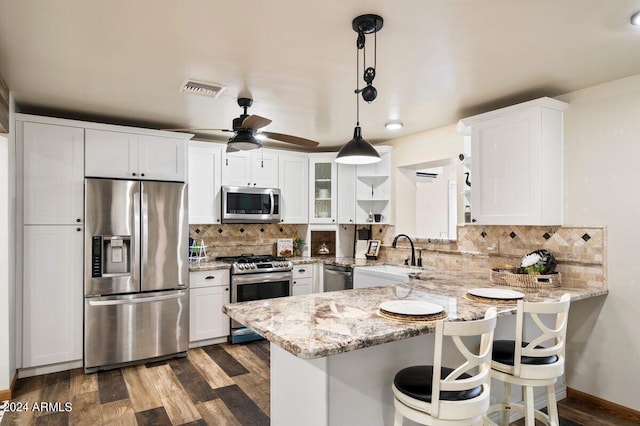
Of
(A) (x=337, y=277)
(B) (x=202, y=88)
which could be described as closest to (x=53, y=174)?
(B) (x=202, y=88)

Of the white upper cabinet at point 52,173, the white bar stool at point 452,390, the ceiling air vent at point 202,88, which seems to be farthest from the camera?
the white upper cabinet at point 52,173

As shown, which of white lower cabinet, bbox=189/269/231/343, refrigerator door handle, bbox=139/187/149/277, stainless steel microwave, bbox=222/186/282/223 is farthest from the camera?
stainless steel microwave, bbox=222/186/282/223

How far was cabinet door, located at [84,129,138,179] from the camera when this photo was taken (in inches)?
142

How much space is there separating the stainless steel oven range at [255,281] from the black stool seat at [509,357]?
2.78m

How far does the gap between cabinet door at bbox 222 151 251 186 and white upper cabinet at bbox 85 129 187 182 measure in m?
0.67

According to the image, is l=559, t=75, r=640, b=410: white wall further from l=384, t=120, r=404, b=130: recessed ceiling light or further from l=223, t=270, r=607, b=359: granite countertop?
l=384, t=120, r=404, b=130: recessed ceiling light

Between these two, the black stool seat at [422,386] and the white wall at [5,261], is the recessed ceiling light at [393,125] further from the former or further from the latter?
the white wall at [5,261]

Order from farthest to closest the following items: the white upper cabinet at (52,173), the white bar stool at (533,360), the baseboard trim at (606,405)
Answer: the white upper cabinet at (52,173), the baseboard trim at (606,405), the white bar stool at (533,360)

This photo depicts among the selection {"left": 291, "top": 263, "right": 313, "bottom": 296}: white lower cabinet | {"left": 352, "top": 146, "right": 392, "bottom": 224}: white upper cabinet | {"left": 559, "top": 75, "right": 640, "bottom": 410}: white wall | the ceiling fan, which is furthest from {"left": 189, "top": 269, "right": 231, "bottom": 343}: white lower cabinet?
{"left": 559, "top": 75, "right": 640, "bottom": 410}: white wall

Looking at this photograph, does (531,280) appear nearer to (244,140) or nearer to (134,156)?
(244,140)

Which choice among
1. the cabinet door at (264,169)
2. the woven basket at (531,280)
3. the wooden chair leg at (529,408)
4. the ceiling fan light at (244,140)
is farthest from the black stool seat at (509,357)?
the cabinet door at (264,169)

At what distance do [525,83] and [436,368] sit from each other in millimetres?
2350

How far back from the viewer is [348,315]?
6.42ft

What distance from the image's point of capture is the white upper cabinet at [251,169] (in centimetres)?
471
